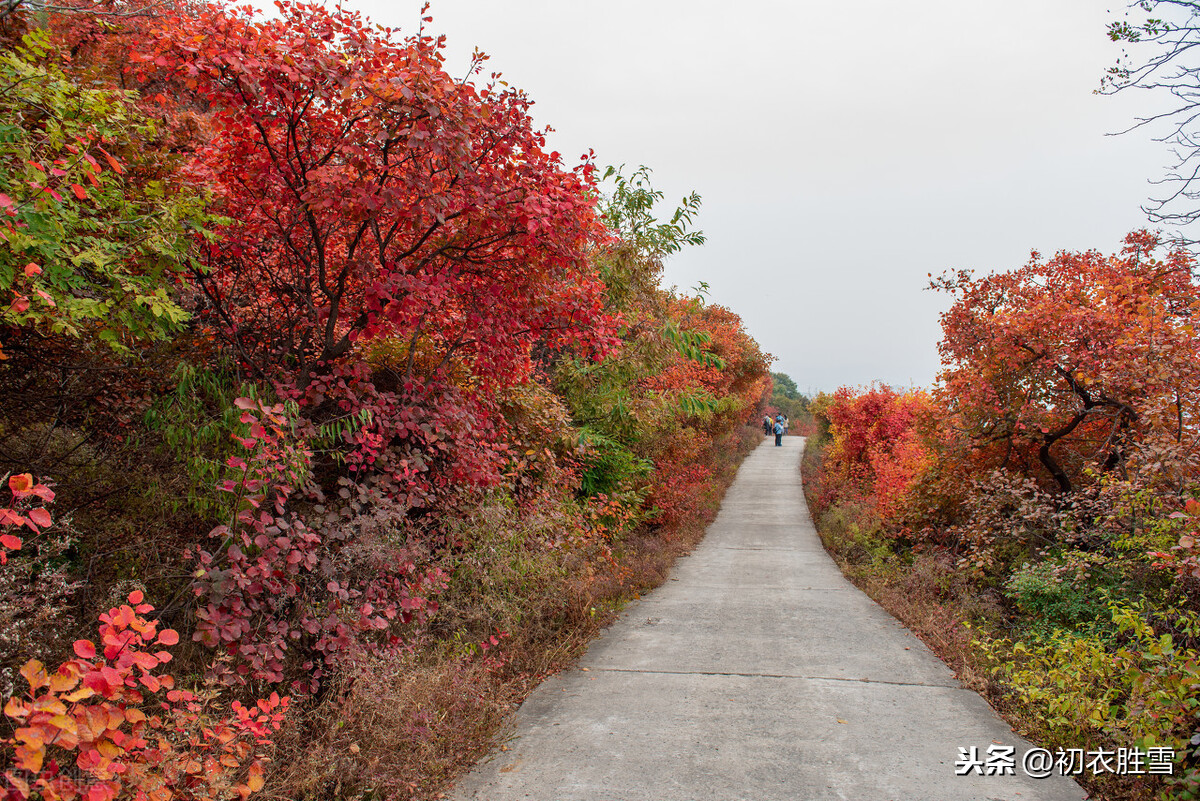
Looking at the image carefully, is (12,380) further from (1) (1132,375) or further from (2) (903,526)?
(2) (903,526)

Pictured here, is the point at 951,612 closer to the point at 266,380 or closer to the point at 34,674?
the point at 266,380

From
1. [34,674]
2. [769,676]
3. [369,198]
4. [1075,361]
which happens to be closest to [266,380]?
[369,198]

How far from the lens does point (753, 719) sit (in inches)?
175

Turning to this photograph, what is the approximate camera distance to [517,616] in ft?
18.5

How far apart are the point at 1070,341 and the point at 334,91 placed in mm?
7549

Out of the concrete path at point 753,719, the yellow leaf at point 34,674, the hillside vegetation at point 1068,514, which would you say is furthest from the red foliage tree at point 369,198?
the hillside vegetation at point 1068,514

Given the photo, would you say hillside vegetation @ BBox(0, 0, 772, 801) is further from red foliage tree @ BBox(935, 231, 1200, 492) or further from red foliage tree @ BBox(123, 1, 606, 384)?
red foliage tree @ BBox(935, 231, 1200, 492)

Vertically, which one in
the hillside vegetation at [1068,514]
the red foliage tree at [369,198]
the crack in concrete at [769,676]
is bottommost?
the crack in concrete at [769,676]

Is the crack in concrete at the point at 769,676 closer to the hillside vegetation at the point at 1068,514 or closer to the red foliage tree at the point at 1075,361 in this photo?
the hillside vegetation at the point at 1068,514

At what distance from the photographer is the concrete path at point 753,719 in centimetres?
359

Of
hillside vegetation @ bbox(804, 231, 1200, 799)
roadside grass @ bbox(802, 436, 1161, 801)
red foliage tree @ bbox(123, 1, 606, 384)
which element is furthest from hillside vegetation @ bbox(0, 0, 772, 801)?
hillside vegetation @ bbox(804, 231, 1200, 799)

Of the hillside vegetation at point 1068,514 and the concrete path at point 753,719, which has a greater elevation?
the hillside vegetation at point 1068,514

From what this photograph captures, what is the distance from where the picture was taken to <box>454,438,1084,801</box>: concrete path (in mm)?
3592

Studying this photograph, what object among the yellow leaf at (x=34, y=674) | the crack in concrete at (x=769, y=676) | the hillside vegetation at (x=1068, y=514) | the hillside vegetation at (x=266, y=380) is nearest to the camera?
the yellow leaf at (x=34, y=674)
